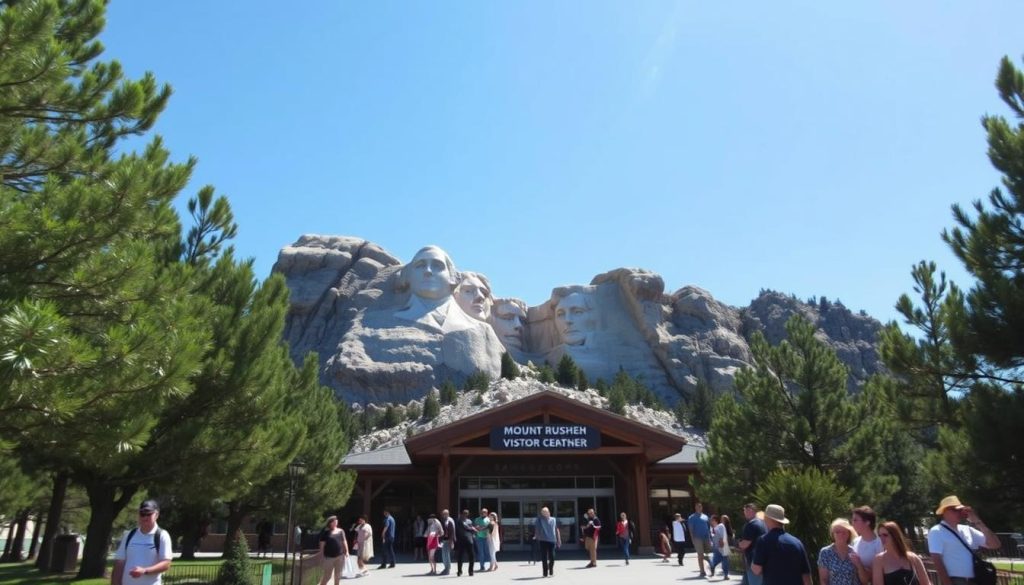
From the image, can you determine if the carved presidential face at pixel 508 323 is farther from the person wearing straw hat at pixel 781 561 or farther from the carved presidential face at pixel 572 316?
the person wearing straw hat at pixel 781 561

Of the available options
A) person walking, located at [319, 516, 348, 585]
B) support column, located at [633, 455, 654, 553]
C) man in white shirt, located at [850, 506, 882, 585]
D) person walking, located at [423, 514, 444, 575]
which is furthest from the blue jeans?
man in white shirt, located at [850, 506, 882, 585]

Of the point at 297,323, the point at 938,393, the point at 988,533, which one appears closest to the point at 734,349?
the point at 297,323

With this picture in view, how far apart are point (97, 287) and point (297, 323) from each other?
239 ft

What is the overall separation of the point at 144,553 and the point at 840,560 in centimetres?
583

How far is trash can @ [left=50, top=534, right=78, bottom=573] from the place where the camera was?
16.6 meters

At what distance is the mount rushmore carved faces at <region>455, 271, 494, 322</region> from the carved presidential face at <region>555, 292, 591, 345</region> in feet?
27.5

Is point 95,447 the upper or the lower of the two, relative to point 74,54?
lower

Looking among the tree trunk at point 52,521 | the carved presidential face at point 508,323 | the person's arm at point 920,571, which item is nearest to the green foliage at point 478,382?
the carved presidential face at point 508,323

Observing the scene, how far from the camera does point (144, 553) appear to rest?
235 inches

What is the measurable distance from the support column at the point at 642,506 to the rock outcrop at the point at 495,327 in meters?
41.2

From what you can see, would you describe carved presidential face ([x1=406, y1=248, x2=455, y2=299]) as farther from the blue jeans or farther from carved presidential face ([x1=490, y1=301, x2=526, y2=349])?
the blue jeans

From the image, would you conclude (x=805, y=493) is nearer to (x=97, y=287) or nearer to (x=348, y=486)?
(x=97, y=287)

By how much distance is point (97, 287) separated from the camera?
7098mm

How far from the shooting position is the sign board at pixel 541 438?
22875mm
